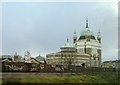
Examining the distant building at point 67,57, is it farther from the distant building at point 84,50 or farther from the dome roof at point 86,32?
the dome roof at point 86,32

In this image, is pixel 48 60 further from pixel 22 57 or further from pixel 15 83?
pixel 15 83

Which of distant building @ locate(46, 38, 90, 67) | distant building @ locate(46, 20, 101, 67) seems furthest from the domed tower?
distant building @ locate(46, 38, 90, 67)

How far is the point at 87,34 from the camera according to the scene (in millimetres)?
54656

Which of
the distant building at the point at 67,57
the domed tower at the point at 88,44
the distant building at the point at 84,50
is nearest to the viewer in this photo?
the distant building at the point at 67,57

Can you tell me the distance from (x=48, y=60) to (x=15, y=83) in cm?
3673

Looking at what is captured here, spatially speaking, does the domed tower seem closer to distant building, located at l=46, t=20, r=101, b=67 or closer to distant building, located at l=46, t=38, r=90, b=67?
distant building, located at l=46, t=20, r=101, b=67

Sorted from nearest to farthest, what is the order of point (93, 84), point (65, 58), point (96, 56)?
point (93, 84), point (65, 58), point (96, 56)

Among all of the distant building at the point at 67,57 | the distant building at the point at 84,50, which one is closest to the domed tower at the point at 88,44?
the distant building at the point at 84,50

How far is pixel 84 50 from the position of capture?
54.2 metres

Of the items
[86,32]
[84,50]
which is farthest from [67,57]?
[86,32]

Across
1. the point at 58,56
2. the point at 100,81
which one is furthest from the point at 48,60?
the point at 100,81

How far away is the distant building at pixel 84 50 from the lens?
46625mm

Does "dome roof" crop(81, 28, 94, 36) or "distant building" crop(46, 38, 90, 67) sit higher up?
"dome roof" crop(81, 28, 94, 36)

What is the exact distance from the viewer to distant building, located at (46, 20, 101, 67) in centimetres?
4662
